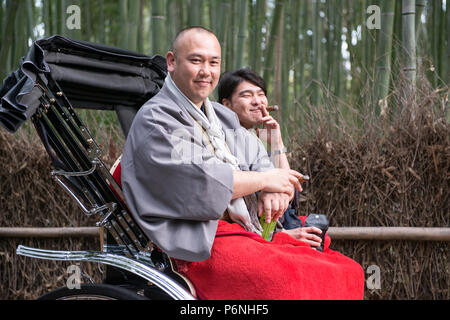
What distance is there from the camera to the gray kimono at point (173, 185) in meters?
1.73

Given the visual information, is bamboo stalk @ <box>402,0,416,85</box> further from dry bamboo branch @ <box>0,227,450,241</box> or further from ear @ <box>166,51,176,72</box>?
ear @ <box>166,51,176,72</box>

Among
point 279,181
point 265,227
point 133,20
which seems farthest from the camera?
point 133,20

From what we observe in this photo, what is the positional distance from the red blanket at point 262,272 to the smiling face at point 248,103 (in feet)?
2.78

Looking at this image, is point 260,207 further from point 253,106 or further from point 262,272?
point 253,106

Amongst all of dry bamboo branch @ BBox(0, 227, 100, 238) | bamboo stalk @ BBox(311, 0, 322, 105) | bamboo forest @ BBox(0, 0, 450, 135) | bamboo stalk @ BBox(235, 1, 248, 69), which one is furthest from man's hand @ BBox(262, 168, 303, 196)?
bamboo stalk @ BBox(311, 0, 322, 105)

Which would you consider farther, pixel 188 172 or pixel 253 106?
pixel 253 106

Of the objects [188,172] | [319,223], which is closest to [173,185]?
[188,172]

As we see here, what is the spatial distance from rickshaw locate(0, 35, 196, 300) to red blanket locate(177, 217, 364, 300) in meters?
0.10

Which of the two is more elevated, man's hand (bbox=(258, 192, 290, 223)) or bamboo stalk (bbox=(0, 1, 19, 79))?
bamboo stalk (bbox=(0, 1, 19, 79))

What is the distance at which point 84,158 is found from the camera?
2000 mm

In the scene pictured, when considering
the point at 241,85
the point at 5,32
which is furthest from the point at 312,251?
the point at 5,32

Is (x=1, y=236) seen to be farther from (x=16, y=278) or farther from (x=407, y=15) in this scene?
(x=407, y=15)

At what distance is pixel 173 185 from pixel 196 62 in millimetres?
505

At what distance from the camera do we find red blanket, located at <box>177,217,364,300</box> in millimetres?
1687
